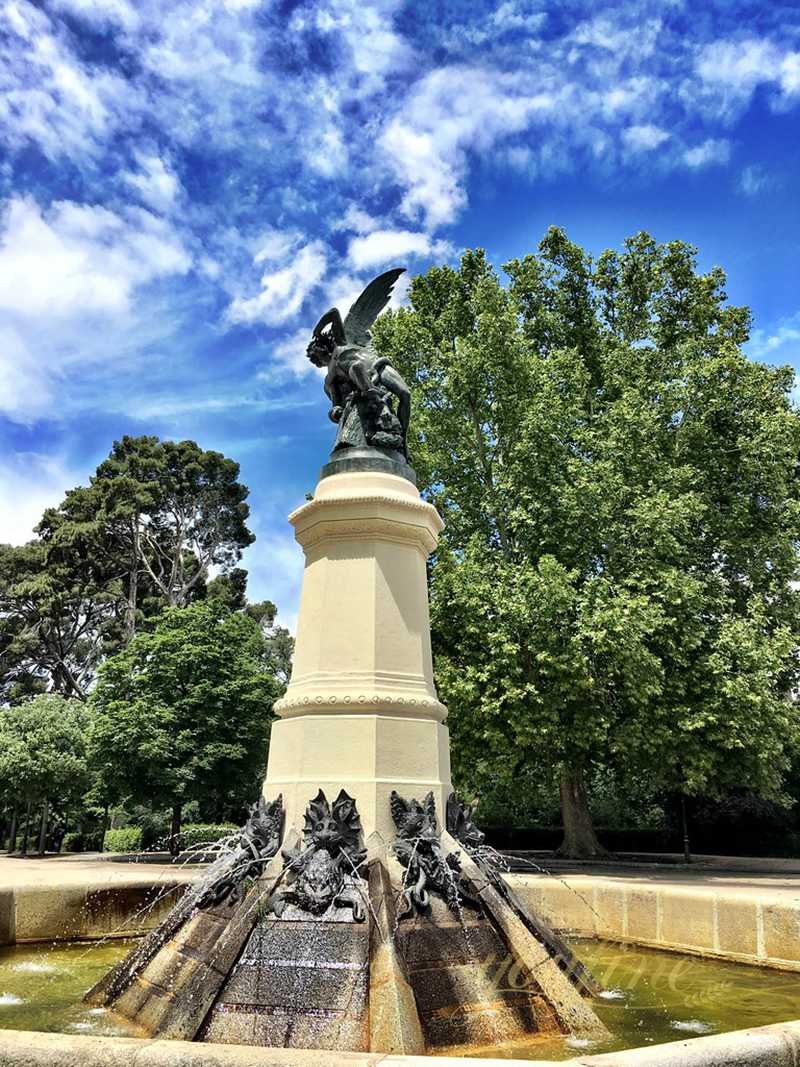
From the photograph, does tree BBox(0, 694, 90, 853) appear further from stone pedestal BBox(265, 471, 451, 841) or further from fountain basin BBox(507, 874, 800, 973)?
stone pedestal BBox(265, 471, 451, 841)

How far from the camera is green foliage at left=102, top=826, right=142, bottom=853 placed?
3428 centimetres

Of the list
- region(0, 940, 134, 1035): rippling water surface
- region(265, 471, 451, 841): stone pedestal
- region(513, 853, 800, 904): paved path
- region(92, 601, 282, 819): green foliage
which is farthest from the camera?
region(92, 601, 282, 819): green foliage

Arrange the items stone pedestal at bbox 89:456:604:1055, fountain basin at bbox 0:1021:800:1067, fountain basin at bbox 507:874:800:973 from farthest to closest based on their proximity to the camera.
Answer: fountain basin at bbox 507:874:800:973 < stone pedestal at bbox 89:456:604:1055 < fountain basin at bbox 0:1021:800:1067

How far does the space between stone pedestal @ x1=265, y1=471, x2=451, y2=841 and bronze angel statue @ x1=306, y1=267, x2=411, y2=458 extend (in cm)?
67

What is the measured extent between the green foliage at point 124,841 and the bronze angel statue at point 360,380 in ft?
97.1

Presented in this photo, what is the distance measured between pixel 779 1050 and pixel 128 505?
46.4 meters

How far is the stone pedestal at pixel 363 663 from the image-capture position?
25.9ft

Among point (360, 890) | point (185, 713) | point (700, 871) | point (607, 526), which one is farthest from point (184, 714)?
point (360, 890)

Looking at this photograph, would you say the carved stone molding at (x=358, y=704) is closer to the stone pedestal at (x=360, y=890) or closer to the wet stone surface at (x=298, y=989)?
the stone pedestal at (x=360, y=890)

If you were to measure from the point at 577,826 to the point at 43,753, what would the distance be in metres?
22.2

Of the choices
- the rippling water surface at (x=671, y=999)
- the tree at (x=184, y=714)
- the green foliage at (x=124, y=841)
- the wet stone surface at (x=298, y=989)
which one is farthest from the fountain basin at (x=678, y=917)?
the green foliage at (x=124, y=841)

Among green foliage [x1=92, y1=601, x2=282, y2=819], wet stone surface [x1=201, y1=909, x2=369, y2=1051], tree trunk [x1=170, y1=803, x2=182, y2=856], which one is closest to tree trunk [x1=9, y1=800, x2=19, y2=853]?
green foliage [x1=92, y1=601, x2=282, y2=819]

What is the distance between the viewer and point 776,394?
24.7 metres

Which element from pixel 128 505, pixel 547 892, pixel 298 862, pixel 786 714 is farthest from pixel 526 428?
pixel 128 505
